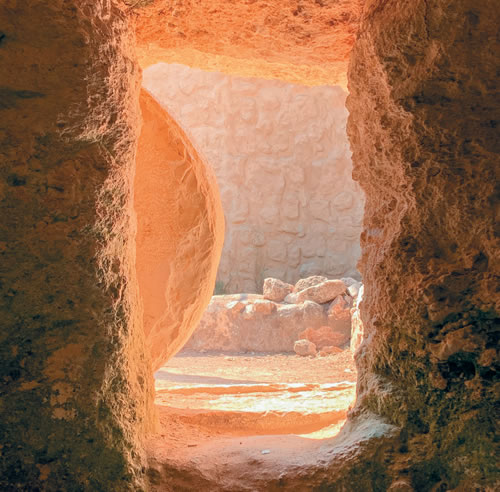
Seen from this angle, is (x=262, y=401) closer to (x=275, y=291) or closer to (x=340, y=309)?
(x=340, y=309)

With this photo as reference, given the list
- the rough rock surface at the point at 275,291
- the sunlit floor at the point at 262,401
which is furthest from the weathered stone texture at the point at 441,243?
the rough rock surface at the point at 275,291

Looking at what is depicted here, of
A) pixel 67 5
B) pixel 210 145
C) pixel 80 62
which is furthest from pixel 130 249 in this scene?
pixel 210 145

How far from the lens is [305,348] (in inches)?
292

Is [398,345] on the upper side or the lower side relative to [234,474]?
upper

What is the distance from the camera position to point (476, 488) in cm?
149

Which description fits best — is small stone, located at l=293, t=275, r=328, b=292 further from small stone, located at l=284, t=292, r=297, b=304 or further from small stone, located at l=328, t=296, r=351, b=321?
small stone, located at l=328, t=296, r=351, b=321

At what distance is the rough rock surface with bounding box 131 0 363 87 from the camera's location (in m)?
2.15

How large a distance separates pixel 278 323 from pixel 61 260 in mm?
6558

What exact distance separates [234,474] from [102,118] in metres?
1.16

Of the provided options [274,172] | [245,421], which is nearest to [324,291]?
[274,172]

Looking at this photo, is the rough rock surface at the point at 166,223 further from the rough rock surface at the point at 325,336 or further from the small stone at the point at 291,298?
the small stone at the point at 291,298

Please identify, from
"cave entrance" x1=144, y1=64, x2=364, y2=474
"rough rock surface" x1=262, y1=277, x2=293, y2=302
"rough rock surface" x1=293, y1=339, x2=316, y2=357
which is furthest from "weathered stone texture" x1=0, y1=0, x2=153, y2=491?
"cave entrance" x1=144, y1=64, x2=364, y2=474

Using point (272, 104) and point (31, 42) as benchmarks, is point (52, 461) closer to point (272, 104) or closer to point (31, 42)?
point (31, 42)

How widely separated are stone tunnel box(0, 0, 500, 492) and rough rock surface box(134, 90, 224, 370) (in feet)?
3.48
